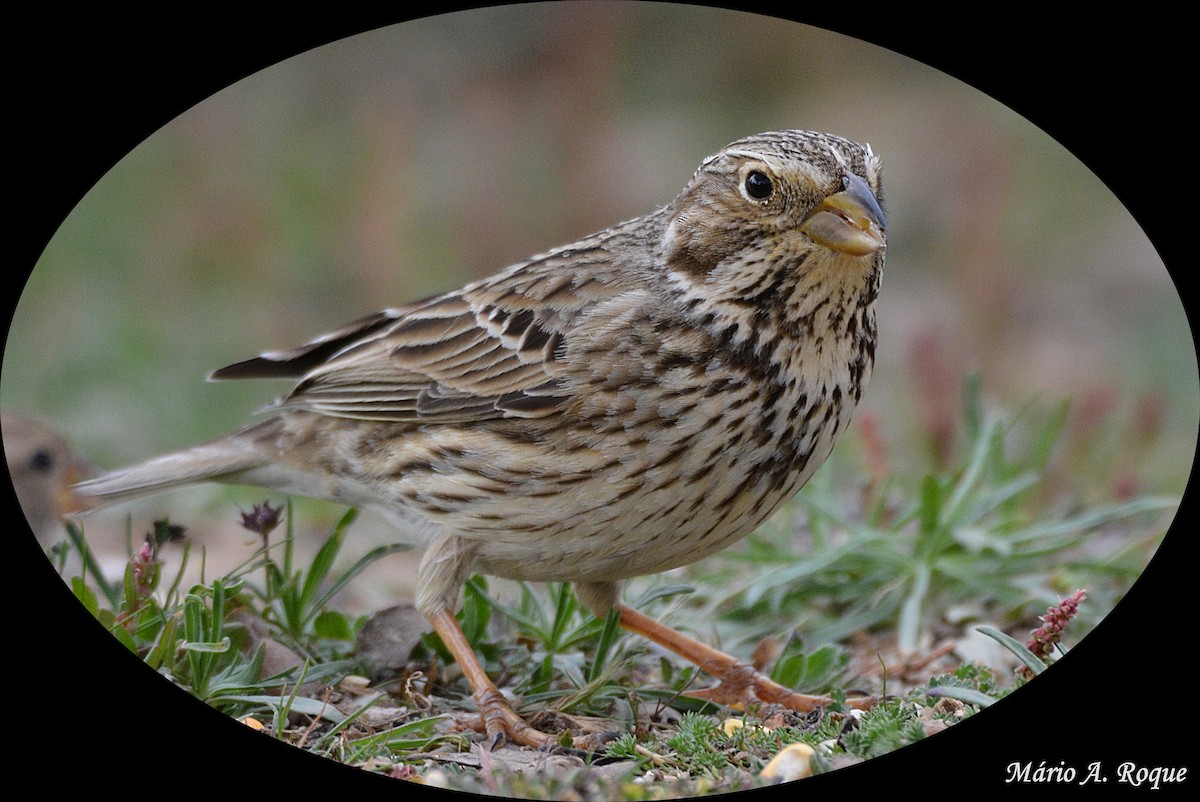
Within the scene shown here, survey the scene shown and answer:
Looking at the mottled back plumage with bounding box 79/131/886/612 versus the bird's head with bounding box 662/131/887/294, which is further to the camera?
the mottled back plumage with bounding box 79/131/886/612

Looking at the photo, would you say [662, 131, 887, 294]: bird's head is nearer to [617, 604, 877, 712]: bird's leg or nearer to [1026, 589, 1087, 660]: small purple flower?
[1026, 589, 1087, 660]: small purple flower

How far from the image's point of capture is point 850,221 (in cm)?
474

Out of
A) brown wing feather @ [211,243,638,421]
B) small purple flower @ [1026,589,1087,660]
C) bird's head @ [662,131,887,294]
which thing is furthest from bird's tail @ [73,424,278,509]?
small purple flower @ [1026,589,1087,660]

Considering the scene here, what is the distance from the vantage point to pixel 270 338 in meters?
10.6

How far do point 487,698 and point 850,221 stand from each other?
225 cm

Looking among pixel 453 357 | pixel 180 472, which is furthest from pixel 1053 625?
pixel 180 472

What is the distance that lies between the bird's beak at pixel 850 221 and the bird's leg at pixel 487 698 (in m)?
2.09

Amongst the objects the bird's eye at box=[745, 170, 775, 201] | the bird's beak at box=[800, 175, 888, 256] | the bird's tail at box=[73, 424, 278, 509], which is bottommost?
the bird's tail at box=[73, 424, 278, 509]

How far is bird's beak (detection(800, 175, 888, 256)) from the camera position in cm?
468

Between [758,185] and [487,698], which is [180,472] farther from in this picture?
[758,185]

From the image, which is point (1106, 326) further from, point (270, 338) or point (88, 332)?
point (88, 332)

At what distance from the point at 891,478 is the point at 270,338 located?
555 centimetres

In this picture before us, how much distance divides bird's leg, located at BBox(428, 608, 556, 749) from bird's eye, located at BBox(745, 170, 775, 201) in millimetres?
2070

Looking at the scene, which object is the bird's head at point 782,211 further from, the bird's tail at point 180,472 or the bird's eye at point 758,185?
the bird's tail at point 180,472
